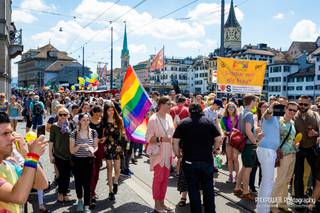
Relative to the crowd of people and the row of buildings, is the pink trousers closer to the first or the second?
the crowd of people

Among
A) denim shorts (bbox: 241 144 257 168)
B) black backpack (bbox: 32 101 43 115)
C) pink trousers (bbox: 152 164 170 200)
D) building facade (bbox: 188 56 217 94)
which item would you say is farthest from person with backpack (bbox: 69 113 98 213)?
building facade (bbox: 188 56 217 94)

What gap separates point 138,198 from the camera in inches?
286

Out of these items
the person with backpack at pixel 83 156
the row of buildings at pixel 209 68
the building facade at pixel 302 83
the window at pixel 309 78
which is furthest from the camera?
the row of buildings at pixel 209 68

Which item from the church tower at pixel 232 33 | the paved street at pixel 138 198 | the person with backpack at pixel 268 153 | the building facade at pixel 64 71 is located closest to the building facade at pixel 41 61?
the building facade at pixel 64 71

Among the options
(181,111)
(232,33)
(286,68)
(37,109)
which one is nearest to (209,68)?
(286,68)

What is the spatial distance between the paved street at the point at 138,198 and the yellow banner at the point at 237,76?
4.47 meters

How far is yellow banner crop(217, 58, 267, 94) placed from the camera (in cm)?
1290

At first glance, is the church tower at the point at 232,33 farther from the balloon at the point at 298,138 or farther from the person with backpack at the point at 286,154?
the person with backpack at the point at 286,154

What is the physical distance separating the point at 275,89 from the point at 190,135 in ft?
322

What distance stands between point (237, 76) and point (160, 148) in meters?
7.19

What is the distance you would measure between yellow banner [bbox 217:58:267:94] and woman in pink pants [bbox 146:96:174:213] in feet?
22.0

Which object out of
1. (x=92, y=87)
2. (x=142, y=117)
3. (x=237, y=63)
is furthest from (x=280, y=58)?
(x=142, y=117)

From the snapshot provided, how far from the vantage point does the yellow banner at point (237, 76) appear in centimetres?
1290

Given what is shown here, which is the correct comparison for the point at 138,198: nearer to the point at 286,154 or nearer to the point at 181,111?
the point at 286,154
